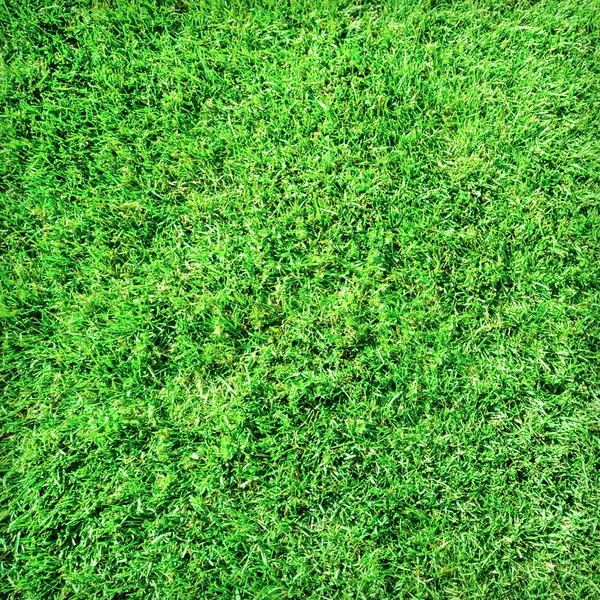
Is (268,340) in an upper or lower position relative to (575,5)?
lower

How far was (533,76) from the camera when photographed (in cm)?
290

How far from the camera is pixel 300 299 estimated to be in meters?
Result: 2.57

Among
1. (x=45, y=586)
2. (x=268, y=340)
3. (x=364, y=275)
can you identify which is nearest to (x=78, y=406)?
(x=45, y=586)

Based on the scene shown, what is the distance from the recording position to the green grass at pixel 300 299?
7.32ft

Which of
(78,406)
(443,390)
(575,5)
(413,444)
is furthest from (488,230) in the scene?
(78,406)

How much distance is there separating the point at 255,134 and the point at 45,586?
2.33 m

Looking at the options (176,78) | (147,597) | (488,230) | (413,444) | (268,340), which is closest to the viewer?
(147,597)

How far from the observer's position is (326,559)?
7.18 feet

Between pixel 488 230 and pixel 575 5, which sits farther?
pixel 575 5

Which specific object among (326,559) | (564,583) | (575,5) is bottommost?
(564,583)

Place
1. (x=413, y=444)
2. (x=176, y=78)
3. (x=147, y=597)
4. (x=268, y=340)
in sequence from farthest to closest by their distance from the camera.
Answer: (x=176, y=78) → (x=268, y=340) → (x=413, y=444) → (x=147, y=597)

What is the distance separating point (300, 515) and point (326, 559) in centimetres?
20

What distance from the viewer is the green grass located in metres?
2.23

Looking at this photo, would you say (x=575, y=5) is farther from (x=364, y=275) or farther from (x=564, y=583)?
(x=564, y=583)
